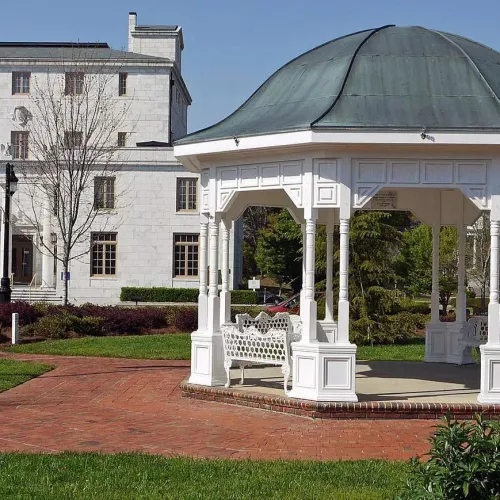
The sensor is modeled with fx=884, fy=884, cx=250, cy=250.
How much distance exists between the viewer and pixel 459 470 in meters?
5.46

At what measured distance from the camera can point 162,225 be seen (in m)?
43.8

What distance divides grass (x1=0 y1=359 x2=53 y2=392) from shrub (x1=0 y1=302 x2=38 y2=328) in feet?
20.3

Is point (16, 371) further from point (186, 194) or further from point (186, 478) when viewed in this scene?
point (186, 194)

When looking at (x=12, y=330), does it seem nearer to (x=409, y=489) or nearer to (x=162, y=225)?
(x=409, y=489)

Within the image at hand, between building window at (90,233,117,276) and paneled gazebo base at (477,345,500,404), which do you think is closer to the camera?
paneled gazebo base at (477,345,500,404)

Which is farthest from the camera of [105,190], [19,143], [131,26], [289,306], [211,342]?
[131,26]

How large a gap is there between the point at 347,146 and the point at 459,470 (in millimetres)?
6465

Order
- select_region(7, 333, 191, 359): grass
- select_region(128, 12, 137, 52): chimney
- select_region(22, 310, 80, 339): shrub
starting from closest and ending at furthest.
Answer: select_region(7, 333, 191, 359): grass → select_region(22, 310, 80, 339): shrub → select_region(128, 12, 137, 52): chimney

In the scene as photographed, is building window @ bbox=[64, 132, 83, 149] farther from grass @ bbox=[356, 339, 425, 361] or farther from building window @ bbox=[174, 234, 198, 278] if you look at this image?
grass @ bbox=[356, 339, 425, 361]

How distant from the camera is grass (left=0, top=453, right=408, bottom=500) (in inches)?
275

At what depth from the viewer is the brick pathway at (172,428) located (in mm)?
9180

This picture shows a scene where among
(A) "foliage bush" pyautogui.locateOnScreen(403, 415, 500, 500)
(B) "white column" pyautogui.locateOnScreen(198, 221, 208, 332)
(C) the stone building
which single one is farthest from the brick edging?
(C) the stone building

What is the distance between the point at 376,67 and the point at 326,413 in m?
4.89

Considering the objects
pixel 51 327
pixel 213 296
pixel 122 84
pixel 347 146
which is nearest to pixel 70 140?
pixel 51 327
